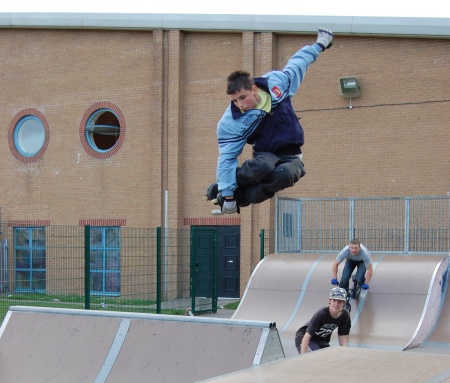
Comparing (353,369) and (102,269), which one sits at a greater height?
(353,369)

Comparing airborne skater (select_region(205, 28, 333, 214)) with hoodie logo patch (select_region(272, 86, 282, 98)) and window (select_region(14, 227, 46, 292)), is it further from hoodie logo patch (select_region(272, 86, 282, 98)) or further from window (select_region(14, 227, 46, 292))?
window (select_region(14, 227, 46, 292))

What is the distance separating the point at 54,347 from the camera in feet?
24.8

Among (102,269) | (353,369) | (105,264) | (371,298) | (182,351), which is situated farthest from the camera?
(105,264)

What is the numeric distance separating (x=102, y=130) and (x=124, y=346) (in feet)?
58.0

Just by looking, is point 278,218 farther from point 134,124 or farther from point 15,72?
point 15,72

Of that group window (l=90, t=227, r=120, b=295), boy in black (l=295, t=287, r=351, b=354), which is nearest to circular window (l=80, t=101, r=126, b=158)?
window (l=90, t=227, r=120, b=295)

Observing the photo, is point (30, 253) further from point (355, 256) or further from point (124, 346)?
point (124, 346)

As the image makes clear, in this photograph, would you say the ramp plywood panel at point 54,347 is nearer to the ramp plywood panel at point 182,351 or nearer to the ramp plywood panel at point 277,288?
the ramp plywood panel at point 182,351

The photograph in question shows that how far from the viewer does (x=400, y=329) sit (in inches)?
537

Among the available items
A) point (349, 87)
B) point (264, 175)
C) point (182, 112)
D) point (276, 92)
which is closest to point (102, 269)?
point (182, 112)

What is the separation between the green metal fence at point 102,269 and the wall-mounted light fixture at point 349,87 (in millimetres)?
4621

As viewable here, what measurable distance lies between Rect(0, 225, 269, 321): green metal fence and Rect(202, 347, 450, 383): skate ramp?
1078 cm

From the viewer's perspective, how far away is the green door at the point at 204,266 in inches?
708

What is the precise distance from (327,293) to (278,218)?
11.6 ft
